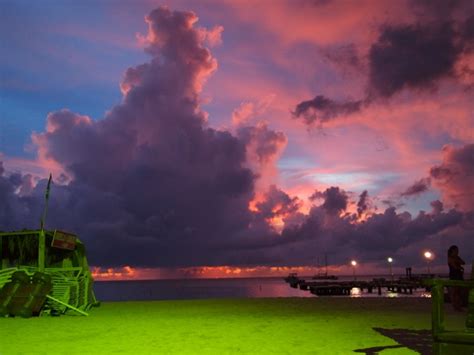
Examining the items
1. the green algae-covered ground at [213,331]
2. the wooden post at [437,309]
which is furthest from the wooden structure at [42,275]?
the wooden post at [437,309]

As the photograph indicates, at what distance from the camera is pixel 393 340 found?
493 inches

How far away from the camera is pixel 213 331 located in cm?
1510

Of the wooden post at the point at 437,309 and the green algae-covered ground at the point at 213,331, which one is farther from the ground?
the wooden post at the point at 437,309

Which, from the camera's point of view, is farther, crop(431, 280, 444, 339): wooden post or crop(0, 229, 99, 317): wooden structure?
crop(0, 229, 99, 317): wooden structure

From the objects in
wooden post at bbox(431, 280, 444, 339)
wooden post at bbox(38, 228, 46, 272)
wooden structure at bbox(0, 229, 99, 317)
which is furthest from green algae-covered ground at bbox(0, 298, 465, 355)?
wooden post at bbox(431, 280, 444, 339)

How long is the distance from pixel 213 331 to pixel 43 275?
36.0 feet

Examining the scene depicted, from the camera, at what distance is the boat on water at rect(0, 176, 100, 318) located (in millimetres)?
21583

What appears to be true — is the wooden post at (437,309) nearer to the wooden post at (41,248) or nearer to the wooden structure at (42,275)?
the wooden structure at (42,275)

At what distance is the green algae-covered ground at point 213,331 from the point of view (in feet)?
39.1

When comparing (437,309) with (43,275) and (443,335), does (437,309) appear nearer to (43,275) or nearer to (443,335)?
(443,335)

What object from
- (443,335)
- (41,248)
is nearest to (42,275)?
(41,248)

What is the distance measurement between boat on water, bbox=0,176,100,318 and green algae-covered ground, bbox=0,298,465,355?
4.24ft

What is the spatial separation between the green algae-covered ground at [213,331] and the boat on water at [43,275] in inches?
50.9

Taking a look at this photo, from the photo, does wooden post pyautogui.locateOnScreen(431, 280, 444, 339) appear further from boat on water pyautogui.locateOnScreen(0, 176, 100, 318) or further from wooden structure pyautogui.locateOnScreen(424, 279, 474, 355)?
boat on water pyautogui.locateOnScreen(0, 176, 100, 318)
